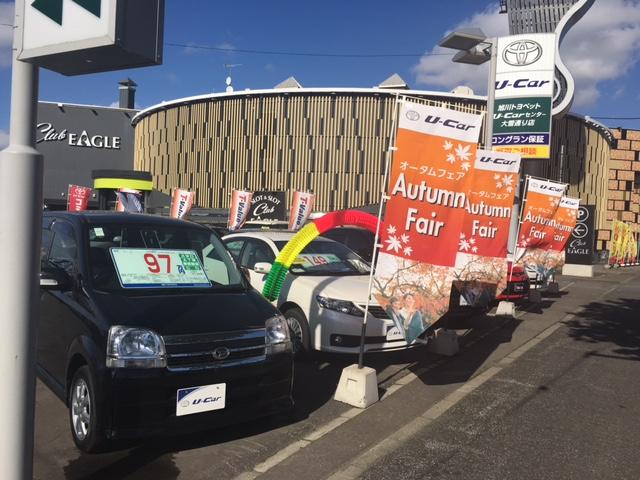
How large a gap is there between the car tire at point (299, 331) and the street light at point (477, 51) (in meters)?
5.79

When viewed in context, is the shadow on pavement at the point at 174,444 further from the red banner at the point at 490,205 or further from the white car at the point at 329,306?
the red banner at the point at 490,205

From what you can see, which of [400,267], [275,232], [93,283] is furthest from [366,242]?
[93,283]

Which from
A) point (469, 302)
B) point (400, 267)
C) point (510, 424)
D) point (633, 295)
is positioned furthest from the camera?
point (633, 295)

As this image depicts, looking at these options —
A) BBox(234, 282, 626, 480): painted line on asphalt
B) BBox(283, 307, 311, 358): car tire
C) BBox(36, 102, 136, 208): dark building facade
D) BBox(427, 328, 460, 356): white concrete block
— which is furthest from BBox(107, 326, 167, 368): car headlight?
BBox(36, 102, 136, 208): dark building facade

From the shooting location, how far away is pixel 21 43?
2496 mm

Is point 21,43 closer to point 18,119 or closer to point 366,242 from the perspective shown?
point 18,119

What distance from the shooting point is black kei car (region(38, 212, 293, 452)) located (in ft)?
12.0

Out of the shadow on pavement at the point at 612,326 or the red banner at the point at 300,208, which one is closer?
the shadow on pavement at the point at 612,326

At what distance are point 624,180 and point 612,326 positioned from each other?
36749 mm

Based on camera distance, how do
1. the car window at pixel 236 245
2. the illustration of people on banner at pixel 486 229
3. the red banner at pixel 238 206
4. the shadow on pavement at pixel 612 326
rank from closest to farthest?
the illustration of people on banner at pixel 486 229, the shadow on pavement at pixel 612 326, the car window at pixel 236 245, the red banner at pixel 238 206

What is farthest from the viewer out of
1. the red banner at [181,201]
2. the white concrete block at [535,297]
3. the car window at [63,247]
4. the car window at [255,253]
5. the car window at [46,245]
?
the red banner at [181,201]

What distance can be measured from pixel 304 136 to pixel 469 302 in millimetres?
30393

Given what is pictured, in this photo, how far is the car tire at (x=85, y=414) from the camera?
3635mm

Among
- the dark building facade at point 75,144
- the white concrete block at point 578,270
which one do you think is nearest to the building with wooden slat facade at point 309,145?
the dark building facade at point 75,144
